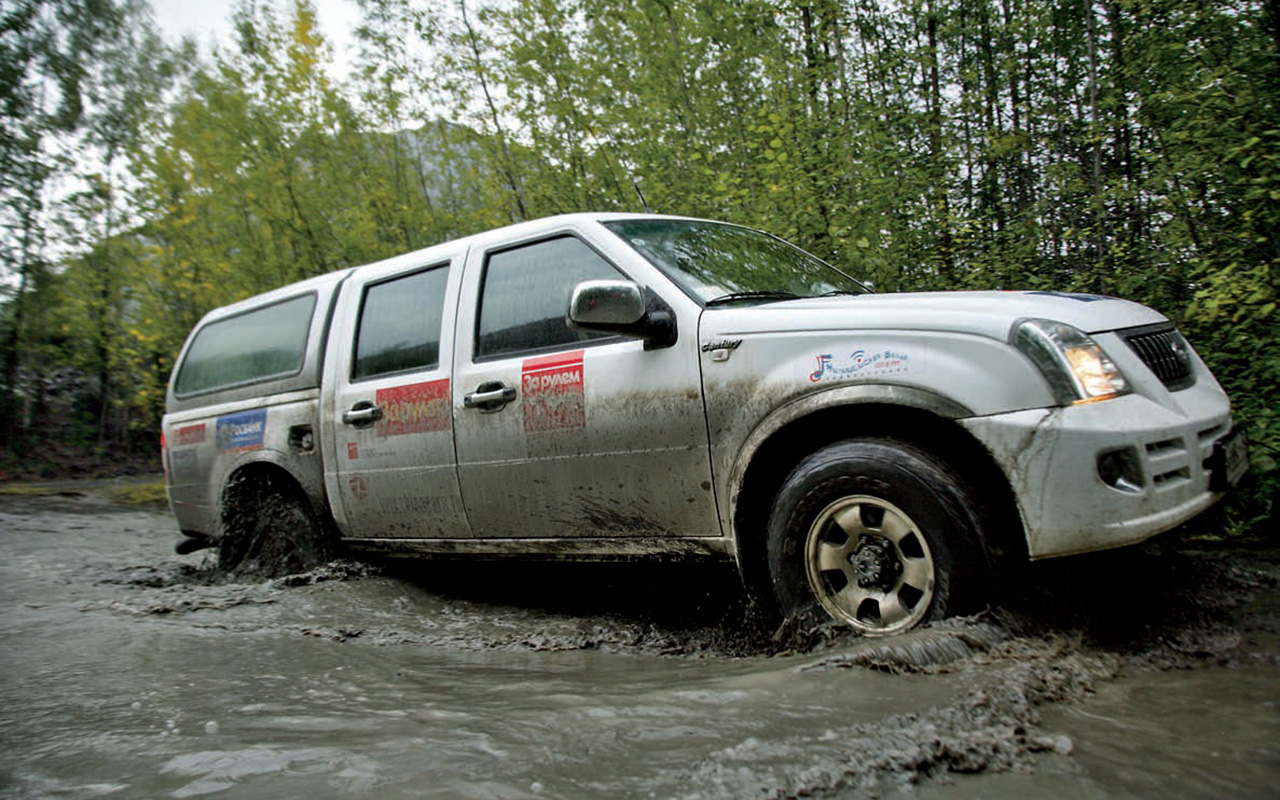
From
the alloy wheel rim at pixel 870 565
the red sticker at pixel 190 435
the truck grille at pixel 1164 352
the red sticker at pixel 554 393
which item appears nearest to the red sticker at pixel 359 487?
the red sticker at pixel 554 393

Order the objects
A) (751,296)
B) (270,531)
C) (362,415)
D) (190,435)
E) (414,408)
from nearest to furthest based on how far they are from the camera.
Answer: (751,296) < (414,408) < (362,415) < (270,531) < (190,435)

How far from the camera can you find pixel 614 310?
311 cm

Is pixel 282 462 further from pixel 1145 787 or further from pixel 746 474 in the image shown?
pixel 1145 787

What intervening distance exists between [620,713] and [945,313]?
1.57m

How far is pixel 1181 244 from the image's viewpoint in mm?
5008

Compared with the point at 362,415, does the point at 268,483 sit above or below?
below

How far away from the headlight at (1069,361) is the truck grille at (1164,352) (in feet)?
0.91

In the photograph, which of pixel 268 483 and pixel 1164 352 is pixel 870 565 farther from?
pixel 268 483

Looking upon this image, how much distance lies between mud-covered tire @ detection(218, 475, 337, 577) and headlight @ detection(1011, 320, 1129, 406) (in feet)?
12.3

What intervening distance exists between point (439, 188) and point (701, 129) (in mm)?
5023

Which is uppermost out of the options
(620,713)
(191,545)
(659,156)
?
(659,156)

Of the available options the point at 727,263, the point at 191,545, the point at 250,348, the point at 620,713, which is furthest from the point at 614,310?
the point at 191,545

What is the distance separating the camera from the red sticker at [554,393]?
11.4ft

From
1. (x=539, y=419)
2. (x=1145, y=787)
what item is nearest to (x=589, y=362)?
(x=539, y=419)
